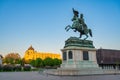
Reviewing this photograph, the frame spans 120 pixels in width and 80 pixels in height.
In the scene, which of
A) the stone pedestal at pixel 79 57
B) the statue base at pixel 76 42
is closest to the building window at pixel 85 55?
the stone pedestal at pixel 79 57

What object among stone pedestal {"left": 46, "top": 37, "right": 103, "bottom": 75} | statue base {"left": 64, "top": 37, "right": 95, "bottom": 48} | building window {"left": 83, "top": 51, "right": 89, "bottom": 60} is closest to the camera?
stone pedestal {"left": 46, "top": 37, "right": 103, "bottom": 75}

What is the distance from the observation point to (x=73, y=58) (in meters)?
29.4

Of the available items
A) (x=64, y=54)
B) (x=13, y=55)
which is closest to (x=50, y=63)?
(x=13, y=55)

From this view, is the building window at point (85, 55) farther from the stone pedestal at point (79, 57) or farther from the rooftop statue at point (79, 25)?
the rooftop statue at point (79, 25)

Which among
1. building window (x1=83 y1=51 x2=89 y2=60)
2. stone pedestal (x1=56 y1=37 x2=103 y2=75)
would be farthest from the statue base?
building window (x1=83 y1=51 x2=89 y2=60)

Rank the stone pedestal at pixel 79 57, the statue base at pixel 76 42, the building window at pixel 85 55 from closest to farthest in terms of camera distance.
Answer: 1. the stone pedestal at pixel 79 57
2. the statue base at pixel 76 42
3. the building window at pixel 85 55

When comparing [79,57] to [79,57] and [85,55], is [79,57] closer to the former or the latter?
[79,57]

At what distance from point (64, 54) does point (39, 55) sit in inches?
5019

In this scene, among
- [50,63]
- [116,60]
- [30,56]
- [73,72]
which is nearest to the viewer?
[73,72]

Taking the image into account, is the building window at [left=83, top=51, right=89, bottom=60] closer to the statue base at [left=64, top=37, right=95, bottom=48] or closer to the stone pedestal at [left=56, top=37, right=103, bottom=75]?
the stone pedestal at [left=56, top=37, right=103, bottom=75]

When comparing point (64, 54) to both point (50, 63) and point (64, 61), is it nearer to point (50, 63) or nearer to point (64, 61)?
point (64, 61)

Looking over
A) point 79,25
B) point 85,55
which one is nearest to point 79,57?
point 85,55

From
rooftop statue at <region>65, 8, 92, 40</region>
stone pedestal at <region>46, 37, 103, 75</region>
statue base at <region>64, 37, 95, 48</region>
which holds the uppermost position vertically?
rooftop statue at <region>65, 8, 92, 40</region>

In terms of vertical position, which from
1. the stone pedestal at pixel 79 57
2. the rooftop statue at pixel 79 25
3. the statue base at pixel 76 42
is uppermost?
the rooftop statue at pixel 79 25
